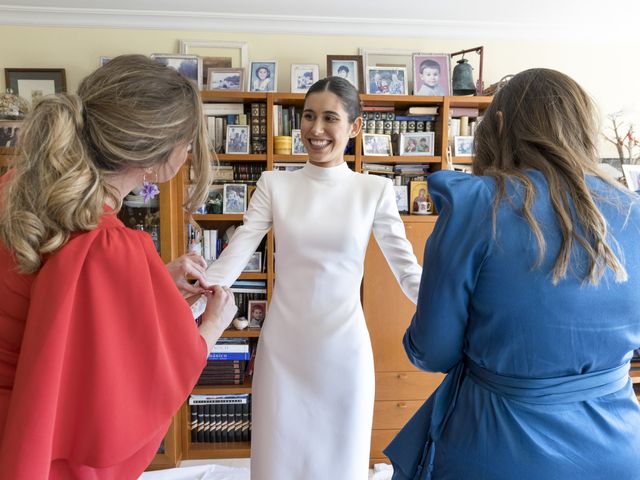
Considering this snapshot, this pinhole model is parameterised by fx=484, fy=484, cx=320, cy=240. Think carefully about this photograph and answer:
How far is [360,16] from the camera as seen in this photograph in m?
2.99

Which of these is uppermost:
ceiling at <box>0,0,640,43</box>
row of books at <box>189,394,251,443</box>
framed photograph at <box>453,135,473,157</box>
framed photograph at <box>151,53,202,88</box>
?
ceiling at <box>0,0,640,43</box>

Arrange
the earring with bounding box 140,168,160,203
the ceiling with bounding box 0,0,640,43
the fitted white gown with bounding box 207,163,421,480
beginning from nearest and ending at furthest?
the fitted white gown with bounding box 207,163,421,480
the earring with bounding box 140,168,160,203
the ceiling with bounding box 0,0,640,43

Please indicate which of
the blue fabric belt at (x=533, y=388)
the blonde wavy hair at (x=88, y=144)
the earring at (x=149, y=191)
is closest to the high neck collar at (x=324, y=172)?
the blonde wavy hair at (x=88, y=144)

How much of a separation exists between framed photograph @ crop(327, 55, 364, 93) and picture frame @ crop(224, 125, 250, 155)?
0.63 m

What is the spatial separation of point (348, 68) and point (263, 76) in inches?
20.7

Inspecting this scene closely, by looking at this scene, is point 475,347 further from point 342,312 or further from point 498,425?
point 342,312

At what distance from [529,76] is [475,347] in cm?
50

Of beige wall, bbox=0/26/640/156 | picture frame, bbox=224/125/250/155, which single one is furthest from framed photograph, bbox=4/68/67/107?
picture frame, bbox=224/125/250/155

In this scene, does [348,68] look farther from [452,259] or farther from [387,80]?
[452,259]

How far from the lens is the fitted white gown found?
1.50 m

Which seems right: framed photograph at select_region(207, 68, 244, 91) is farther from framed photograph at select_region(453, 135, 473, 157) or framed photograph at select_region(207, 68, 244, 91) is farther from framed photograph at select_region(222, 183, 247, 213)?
framed photograph at select_region(453, 135, 473, 157)

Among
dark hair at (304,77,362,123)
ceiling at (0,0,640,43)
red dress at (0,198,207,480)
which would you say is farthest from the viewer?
ceiling at (0,0,640,43)

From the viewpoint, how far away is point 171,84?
0.87 meters

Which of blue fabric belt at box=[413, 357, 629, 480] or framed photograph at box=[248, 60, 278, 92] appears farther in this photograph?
framed photograph at box=[248, 60, 278, 92]
